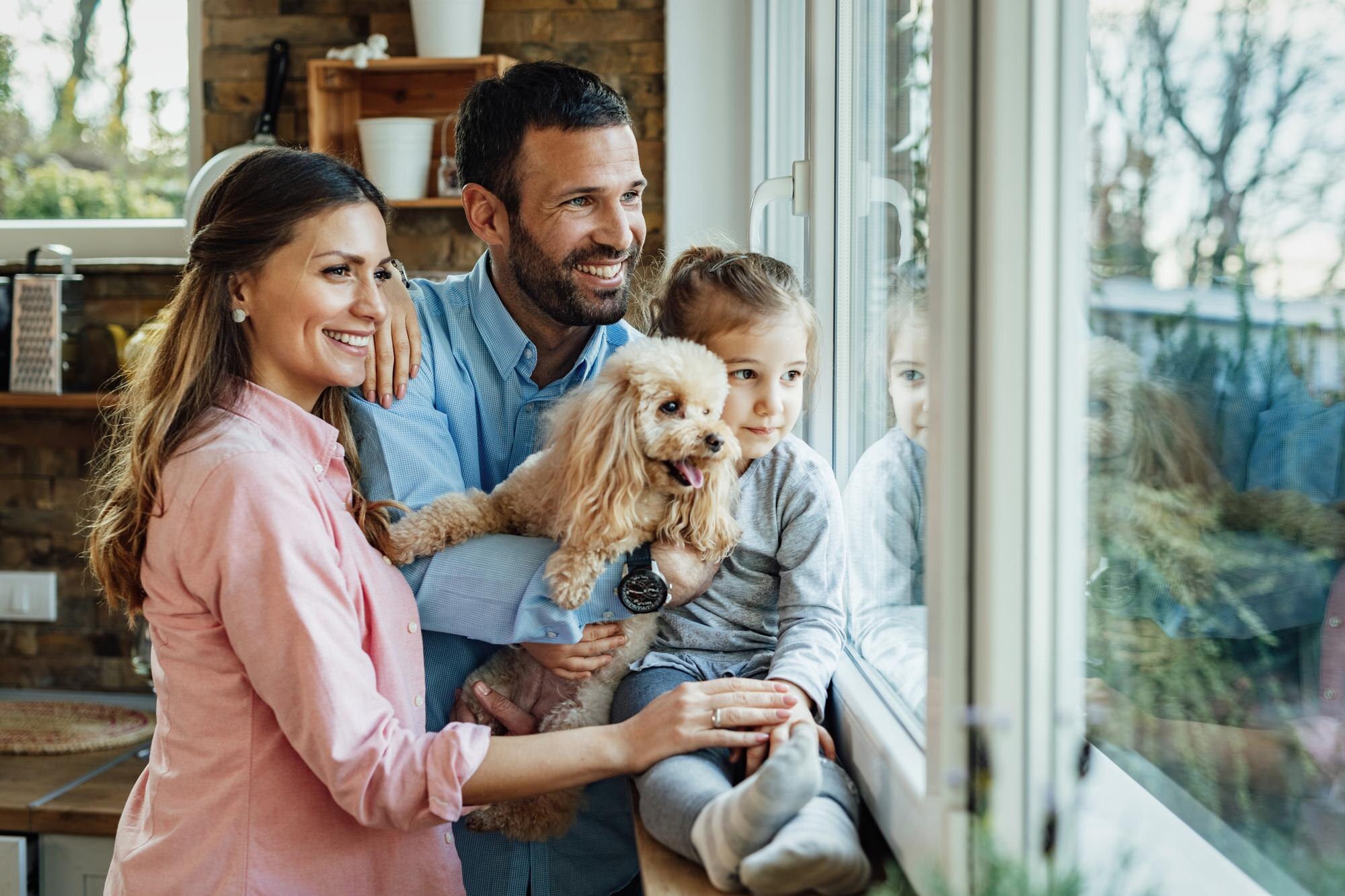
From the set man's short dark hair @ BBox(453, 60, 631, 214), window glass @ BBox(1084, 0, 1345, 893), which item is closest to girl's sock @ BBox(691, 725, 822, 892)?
window glass @ BBox(1084, 0, 1345, 893)

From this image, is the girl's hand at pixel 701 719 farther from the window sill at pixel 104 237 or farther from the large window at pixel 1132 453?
the window sill at pixel 104 237

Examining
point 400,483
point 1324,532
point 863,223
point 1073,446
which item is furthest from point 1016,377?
point 400,483

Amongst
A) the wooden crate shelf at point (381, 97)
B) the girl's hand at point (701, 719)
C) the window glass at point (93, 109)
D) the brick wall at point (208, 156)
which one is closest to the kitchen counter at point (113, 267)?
the brick wall at point (208, 156)

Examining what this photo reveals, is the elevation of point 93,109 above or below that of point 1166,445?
above

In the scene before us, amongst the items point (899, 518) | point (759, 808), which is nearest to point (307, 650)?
point (759, 808)

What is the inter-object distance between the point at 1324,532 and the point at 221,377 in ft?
3.91

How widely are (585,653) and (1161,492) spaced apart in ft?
2.75

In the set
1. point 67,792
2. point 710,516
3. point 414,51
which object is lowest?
point 67,792

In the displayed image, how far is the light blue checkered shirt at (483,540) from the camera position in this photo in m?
1.43

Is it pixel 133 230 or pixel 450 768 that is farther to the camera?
pixel 133 230

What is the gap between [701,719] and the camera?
122 centimetres

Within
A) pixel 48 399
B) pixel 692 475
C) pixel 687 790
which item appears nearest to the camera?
pixel 687 790

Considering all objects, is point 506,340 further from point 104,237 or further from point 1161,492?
point 104,237

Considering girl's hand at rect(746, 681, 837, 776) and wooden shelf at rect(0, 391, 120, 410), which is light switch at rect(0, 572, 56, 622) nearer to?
wooden shelf at rect(0, 391, 120, 410)
